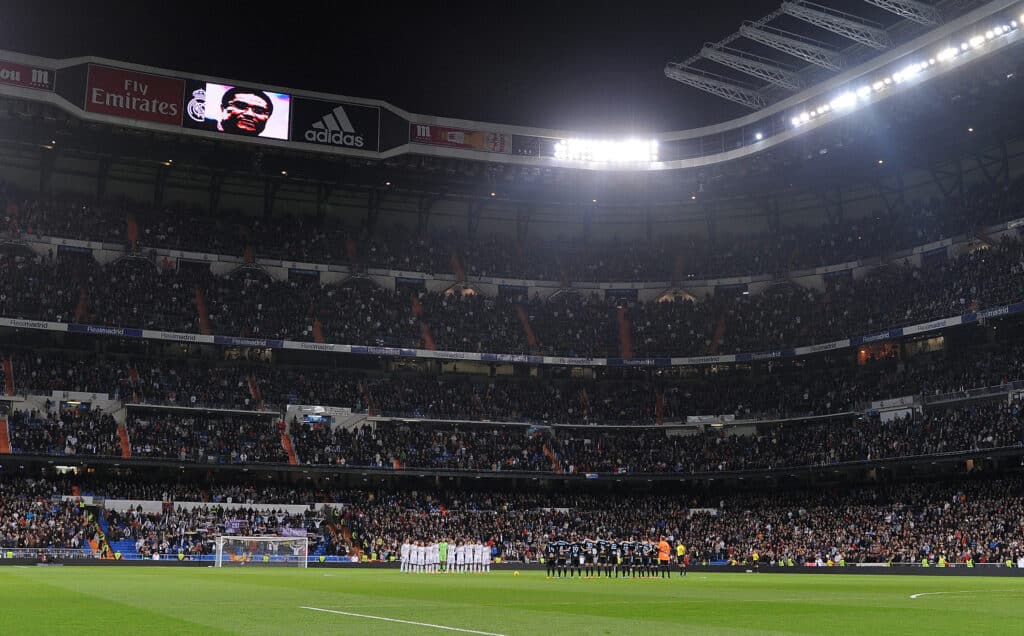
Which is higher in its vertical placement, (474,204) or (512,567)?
(474,204)

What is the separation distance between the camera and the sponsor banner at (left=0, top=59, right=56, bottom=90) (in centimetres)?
6016

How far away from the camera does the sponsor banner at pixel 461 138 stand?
7086 cm

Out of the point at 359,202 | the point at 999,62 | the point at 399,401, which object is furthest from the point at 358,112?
the point at 999,62

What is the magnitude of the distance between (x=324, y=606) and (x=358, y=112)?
5300 centimetres

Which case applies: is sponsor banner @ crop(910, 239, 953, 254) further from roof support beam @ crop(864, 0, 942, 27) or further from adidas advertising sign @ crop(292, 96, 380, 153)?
adidas advertising sign @ crop(292, 96, 380, 153)

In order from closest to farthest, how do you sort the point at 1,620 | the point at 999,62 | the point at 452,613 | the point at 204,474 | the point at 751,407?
the point at 1,620
the point at 452,613
the point at 999,62
the point at 204,474
the point at 751,407

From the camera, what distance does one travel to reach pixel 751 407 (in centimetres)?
7288

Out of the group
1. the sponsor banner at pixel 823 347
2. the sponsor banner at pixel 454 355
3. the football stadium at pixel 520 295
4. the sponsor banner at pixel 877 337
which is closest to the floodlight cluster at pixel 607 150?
the football stadium at pixel 520 295

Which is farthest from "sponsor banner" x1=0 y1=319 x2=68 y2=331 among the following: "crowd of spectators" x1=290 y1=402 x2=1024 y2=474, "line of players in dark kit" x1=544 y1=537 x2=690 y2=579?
"line of players in dark kit" x1=544 y1=537 x2=690 y2=579

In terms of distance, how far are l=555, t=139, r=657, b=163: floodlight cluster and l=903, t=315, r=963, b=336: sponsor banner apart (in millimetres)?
21653

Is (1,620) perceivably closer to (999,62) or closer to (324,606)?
(324,606)

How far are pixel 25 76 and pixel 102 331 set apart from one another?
1648cm

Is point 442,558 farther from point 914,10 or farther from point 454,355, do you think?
point 914,10

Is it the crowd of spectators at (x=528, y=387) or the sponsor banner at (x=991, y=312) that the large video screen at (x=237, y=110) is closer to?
the crowd of spectators at (x=528, y=387)
